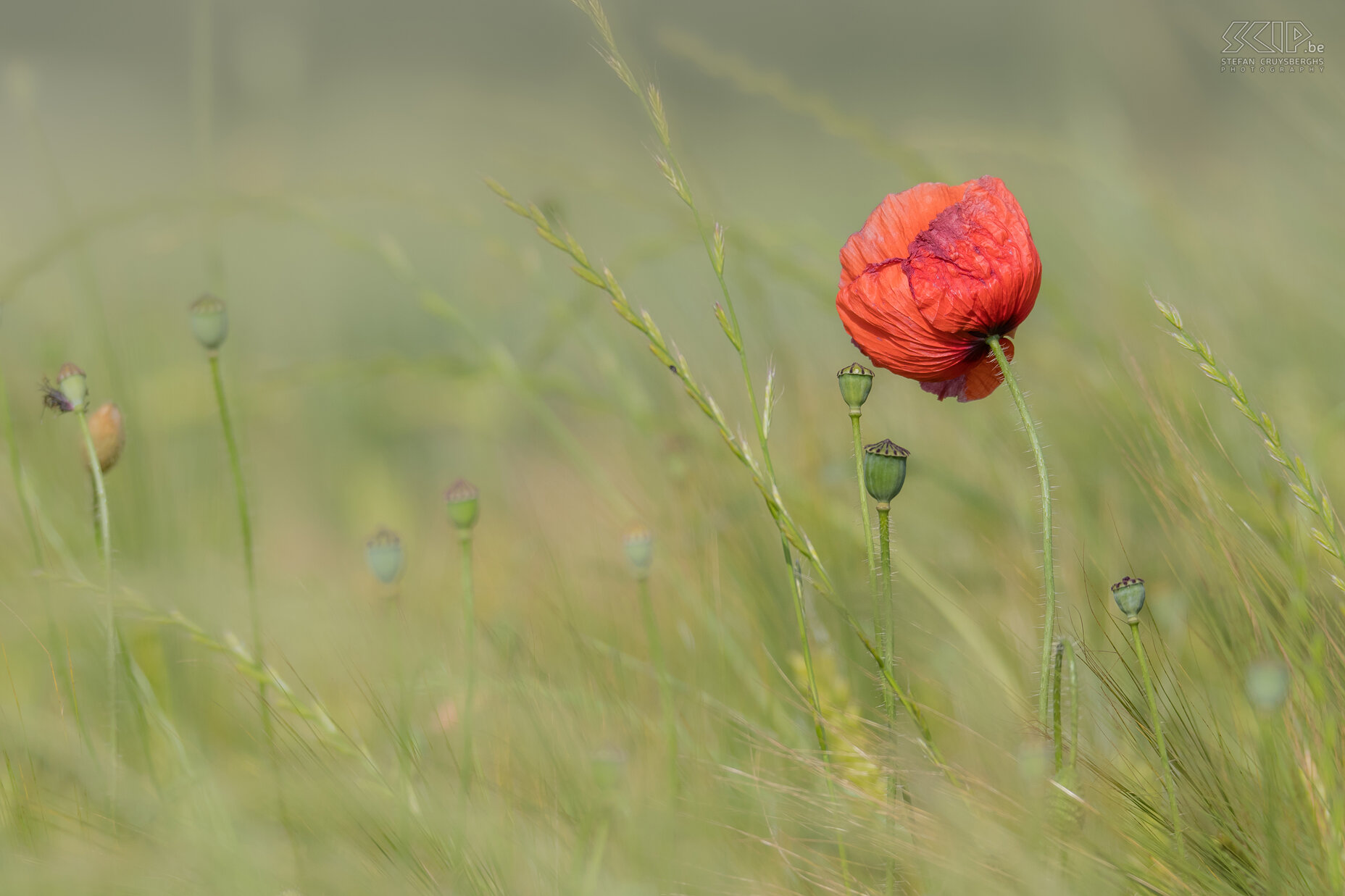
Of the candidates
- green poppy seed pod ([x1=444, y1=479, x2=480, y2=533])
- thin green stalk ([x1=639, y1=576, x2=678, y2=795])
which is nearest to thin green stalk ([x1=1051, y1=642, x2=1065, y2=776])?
thin green stalk ([x1=639, y1=576, x2=678, y2=795])

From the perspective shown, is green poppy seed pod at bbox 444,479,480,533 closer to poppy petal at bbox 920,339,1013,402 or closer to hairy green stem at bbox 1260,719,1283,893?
poppy petal at bbox 920,339,1013,402

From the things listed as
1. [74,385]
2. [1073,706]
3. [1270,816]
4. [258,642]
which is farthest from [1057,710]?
[74,385]

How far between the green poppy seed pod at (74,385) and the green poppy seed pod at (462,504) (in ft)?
0.78

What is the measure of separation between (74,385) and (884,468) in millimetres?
501

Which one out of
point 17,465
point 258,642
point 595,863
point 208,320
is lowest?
point 595,863

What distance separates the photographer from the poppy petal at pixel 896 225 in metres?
0.65

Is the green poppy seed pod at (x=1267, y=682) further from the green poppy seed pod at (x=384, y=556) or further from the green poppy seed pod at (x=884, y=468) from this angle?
the green poppy seed pod at (x=384, y=556)

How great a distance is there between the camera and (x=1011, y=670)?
0.87 meters

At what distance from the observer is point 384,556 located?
659 mm

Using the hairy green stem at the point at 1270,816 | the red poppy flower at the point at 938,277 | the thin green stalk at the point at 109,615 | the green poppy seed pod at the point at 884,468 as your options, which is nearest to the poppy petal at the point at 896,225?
the red poppy flower at the point at 938,277

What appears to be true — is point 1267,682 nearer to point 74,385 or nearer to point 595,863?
point 595,863

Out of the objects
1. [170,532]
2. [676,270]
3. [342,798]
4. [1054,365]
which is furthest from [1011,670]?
[676,270]

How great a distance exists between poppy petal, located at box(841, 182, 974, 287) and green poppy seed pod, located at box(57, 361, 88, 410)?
490 mm

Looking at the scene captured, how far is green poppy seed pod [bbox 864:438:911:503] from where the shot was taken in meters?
0.60
